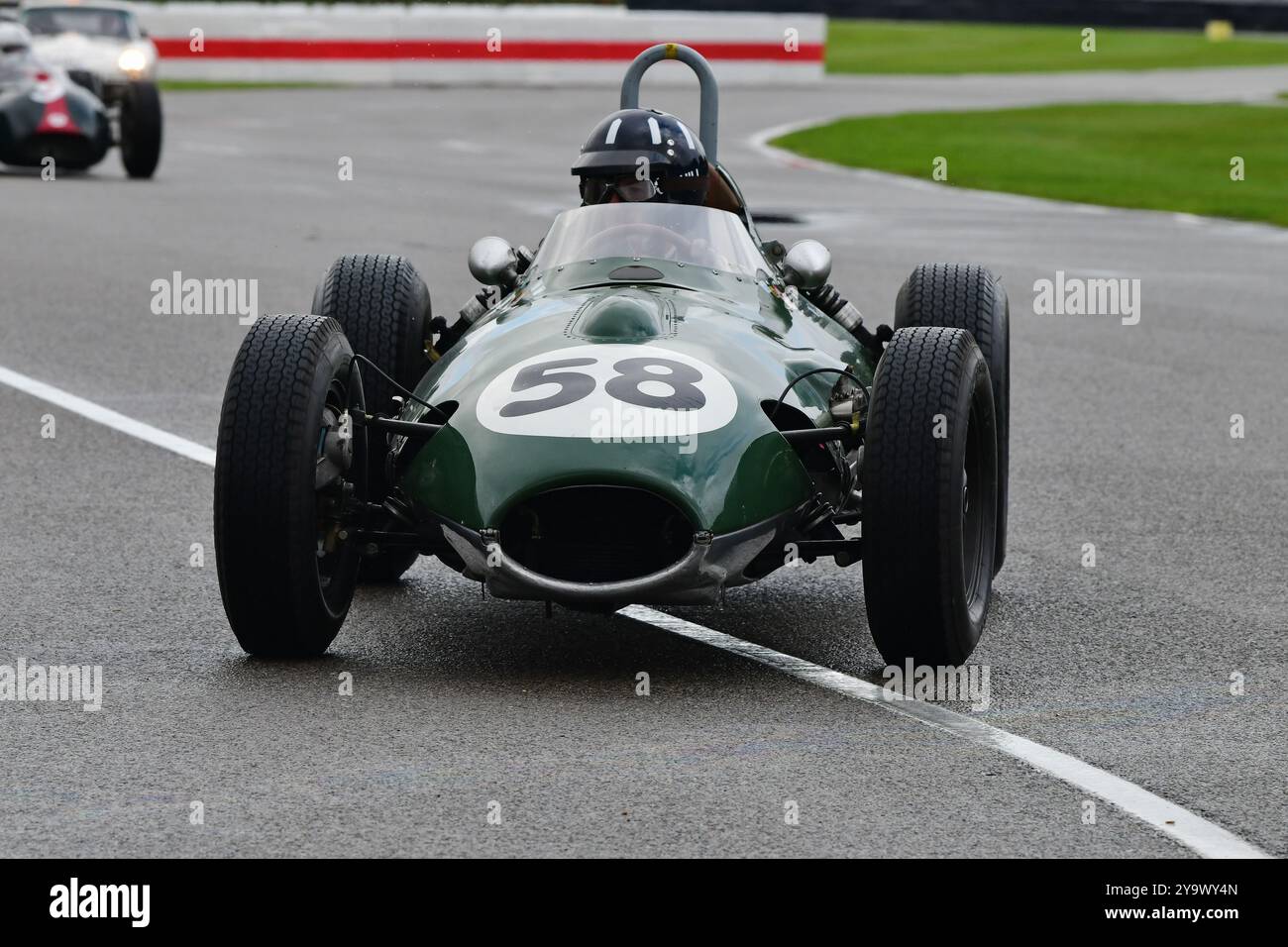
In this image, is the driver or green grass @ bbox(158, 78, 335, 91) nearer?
the driver

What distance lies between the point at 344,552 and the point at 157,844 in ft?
6.52

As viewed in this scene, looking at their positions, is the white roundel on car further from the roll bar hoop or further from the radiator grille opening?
the roll bar hoop

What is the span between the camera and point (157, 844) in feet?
17.1

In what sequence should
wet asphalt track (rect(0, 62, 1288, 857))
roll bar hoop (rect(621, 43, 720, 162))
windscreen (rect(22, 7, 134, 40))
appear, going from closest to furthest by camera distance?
wet asphalt track (rect(0, 62, 1288, 857)) < roll bar hoop (rect(621, 43, 720, 162)) < windscreen (rect(22, 7, 134, 40))

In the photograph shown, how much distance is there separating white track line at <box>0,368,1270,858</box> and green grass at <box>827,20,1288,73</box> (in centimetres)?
4251

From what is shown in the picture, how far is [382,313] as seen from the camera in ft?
26.8

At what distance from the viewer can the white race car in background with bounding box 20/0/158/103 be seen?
80.1ft

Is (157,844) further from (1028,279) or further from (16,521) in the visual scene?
(1028,279)

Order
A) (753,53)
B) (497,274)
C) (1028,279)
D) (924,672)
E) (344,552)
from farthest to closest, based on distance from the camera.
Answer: (753,53), (1028,279), (497,274), (344,552), (924,672)

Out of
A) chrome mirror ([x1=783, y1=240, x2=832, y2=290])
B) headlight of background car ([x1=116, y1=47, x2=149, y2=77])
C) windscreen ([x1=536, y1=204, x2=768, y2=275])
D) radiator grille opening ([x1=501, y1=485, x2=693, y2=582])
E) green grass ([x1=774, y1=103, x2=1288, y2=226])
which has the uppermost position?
windscreen ([x1=536, y1=204, x2=768, y2=275])

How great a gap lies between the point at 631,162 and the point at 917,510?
2.32m

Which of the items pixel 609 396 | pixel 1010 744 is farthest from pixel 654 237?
pixel 1010 744

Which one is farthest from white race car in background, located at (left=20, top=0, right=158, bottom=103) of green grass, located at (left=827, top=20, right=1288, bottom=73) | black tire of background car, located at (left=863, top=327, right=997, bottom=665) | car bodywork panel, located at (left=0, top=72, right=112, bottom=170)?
green grass, located at (left=827, top=20, right=1288, bottom=73)
